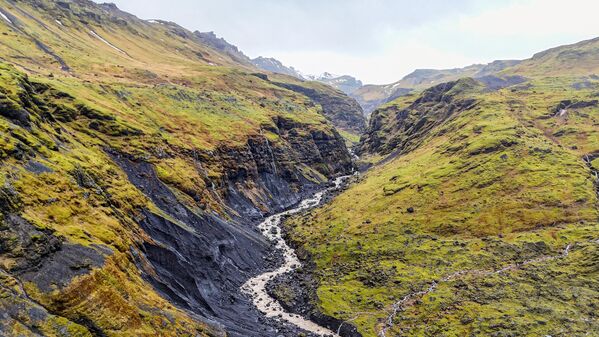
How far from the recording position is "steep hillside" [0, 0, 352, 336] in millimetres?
42812

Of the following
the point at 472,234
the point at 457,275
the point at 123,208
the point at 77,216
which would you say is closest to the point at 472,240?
the point at 472,234

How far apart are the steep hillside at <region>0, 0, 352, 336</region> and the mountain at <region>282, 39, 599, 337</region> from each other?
Answer: 19368 millimetres

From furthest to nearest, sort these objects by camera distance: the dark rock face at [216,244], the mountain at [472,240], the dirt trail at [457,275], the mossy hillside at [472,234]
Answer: the dirt trail at [457,275] < the mossy hillside at [472,234] < the mountain at [472,240] < the dark rock face at [216,244]

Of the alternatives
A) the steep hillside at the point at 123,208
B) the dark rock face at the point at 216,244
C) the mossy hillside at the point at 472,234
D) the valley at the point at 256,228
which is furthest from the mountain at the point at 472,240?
the steep hillside at the point at 123,208

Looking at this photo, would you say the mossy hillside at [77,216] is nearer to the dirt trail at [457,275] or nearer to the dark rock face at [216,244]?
A: the dark rock face at [216,244]

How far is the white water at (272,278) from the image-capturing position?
80406mm

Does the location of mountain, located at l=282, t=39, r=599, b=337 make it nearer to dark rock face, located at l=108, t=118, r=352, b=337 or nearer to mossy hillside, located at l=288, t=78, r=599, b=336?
mossy hillside, located at l=288, t=78, r=599, b=336

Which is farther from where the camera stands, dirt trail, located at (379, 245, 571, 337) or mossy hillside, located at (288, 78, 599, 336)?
dirt trail, located at (379, 245, 571, 337)

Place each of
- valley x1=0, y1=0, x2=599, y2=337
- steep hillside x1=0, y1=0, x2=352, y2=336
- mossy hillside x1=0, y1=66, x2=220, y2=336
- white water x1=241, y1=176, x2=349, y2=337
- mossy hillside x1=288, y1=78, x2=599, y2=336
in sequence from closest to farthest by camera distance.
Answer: mossy hillside x1=0, y1=66, x2=220, y2=336 → steep hillside x1=0, y1=0, x2=352, y2=336 → valley x1=0, y1=0, x2=599, y2=337 → mossy hillside x1=288, y1=78, x2=599, y2=336 → white water x1=241, y1=176, x2=349, y2=337

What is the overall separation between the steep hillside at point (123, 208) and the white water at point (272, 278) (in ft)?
10.8

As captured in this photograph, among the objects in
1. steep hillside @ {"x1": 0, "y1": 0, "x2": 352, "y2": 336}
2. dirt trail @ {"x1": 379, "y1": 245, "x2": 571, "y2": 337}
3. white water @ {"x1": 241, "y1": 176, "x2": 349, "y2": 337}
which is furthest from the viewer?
dirt trail @ {"x1": 379, "y1": 245, "x2": 571, "y2": 337}

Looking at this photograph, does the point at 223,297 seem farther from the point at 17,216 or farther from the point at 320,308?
the point at 17,216

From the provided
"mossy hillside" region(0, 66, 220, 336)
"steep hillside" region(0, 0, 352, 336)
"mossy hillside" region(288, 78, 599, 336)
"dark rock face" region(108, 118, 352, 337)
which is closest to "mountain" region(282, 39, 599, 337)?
"mossy hillside" region(288, 78, 599, 336)

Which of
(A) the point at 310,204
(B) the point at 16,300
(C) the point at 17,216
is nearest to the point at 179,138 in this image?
(A) the point at 310,204
